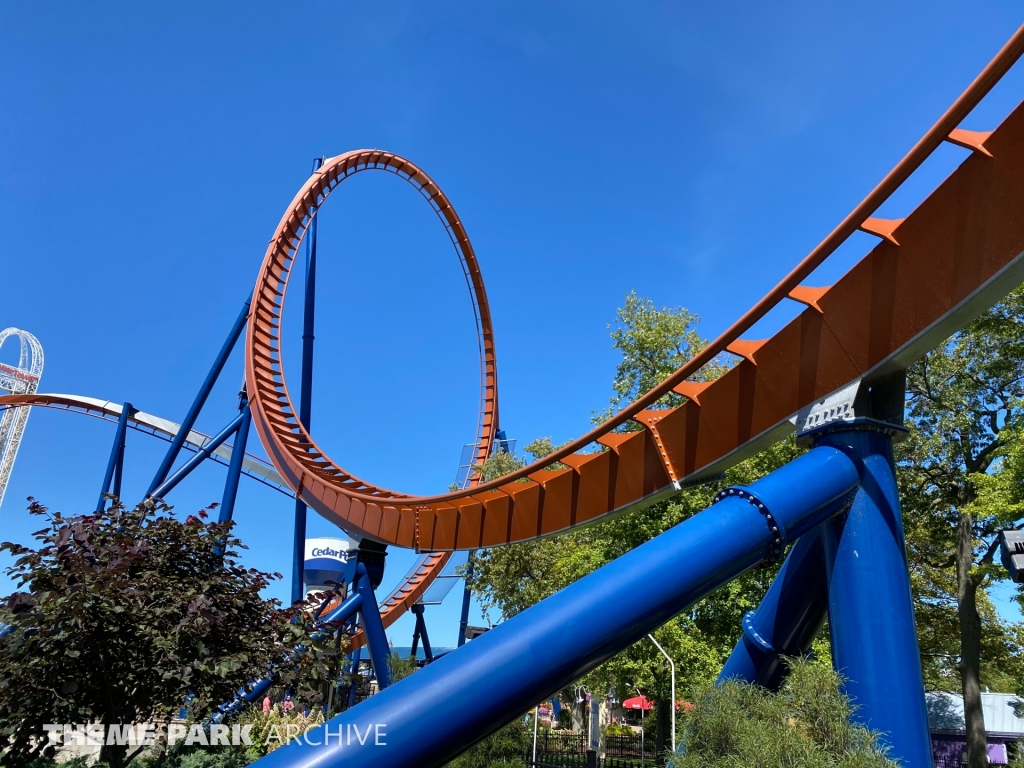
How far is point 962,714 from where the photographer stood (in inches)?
1014

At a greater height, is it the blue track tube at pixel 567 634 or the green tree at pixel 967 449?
the green tree at pixel 967 449

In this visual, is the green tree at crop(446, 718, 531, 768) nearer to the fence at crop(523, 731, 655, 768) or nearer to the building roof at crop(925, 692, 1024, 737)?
the fence at crop(523, 731, 655, 768)

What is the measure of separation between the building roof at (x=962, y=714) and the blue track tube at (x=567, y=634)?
25.8m

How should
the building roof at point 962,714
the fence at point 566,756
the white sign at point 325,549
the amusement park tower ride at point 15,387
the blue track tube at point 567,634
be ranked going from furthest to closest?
the amusement park tower ride at point 15,387 < the white sign at point 325,549 < the building roof at point 962,714 < the fence at point 566,756 < the blue track tube at point 567,634

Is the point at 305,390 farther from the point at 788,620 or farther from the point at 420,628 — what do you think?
the point at 788,620

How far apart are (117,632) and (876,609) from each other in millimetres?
4853

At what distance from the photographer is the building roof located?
2544cm

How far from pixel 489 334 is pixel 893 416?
15573 mm

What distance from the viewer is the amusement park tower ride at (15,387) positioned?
5097cm

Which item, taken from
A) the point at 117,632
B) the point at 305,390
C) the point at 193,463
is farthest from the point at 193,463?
the point at 117,632

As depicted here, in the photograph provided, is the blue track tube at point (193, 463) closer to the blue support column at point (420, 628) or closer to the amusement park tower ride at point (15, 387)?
the blue support column at point (420, 628)

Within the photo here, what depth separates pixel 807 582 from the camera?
18.4 ft

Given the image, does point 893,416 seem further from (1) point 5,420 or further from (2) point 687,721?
(1) point 5,420

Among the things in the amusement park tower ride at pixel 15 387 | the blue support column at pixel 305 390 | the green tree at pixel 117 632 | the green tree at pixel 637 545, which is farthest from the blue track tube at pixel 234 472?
the amusement park tower ride at pixel 15 387
